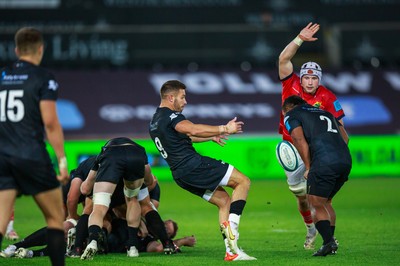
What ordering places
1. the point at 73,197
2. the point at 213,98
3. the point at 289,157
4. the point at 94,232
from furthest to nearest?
1. the point at 213,98
2. the point at 289,157
3. the point at 73,197
4. the point at 94,232

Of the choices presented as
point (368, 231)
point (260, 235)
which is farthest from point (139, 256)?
point (368, 231)

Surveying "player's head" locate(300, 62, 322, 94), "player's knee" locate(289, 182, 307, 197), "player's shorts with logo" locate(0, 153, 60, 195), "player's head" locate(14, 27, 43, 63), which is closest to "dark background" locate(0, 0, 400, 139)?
"player's head" locate(300, 62, 322, 94)

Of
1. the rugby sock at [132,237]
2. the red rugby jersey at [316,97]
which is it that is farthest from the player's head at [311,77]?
the rugby sock at [132,237]

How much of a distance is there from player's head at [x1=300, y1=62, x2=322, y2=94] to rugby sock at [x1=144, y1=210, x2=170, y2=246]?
2.61m

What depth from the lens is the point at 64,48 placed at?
78.0 feet

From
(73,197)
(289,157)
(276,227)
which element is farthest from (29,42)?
(276,227)

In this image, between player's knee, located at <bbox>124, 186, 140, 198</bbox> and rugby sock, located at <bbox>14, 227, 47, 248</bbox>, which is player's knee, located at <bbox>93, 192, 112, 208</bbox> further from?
rugby sock, located at <bbox>14, 227, 47, 248</bbox>

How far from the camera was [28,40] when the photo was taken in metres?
7.75

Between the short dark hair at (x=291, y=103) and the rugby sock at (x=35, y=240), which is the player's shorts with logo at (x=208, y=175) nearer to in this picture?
the short dark hair at (x=291, y=103)

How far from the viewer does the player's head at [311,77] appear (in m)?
11.5

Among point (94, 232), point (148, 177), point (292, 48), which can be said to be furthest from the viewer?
point (292, 48)

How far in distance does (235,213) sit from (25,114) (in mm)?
3124

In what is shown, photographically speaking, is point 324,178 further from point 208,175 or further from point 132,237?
point 132,237

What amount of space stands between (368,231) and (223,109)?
12382 mm
